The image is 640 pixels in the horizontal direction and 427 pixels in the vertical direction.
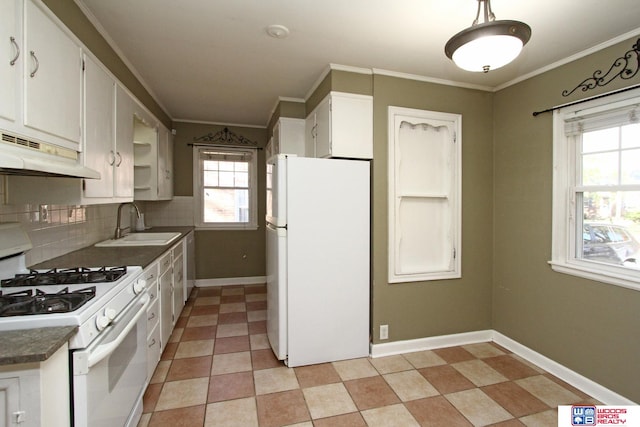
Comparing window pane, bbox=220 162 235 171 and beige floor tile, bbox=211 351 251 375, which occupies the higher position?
window pane, bbox=220 162 235 171

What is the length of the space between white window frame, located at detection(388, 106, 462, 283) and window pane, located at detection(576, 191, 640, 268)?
2.94 ft

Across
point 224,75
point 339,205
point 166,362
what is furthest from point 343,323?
point 224,75

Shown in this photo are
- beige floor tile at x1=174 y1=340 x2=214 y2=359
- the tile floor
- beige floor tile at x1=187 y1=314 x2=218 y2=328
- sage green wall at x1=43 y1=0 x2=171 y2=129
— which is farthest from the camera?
beige floor tile at x1=187 y1=314 x2=218 y2=328

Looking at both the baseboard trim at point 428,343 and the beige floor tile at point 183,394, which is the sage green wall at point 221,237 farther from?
the baseboard trim at point 428,343

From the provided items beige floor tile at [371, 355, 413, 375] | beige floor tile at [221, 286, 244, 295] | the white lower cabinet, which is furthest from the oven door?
beige floor tile at [221, 286, 244, 295]

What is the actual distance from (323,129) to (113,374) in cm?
223

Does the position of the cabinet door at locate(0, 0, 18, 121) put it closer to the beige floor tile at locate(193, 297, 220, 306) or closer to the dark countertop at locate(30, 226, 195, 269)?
the dark countertop at locate(30, 226, 195, 269)

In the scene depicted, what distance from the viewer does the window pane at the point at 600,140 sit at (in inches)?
82.6

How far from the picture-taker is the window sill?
76.6 inches

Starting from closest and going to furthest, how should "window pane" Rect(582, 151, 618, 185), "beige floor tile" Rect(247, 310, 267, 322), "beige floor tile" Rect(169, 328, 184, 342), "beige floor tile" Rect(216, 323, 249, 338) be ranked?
"window pane" Rect(582, 151, 618, 185) < "beige floor tile" Rect(169, 328, 184, 342) < "beige floor tile" Rect(216, 323, 249, 338) < "beige floor tile" Rect(247, 310, 267, 322)

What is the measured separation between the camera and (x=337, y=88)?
253 centimetres

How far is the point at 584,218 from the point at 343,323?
203 cm

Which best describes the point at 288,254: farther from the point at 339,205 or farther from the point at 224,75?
the point at 224,75

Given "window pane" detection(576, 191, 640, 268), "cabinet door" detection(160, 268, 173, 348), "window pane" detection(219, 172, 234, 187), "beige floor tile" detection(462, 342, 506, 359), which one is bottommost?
"beige floor tile" detection(462, 342, 506, 359)
